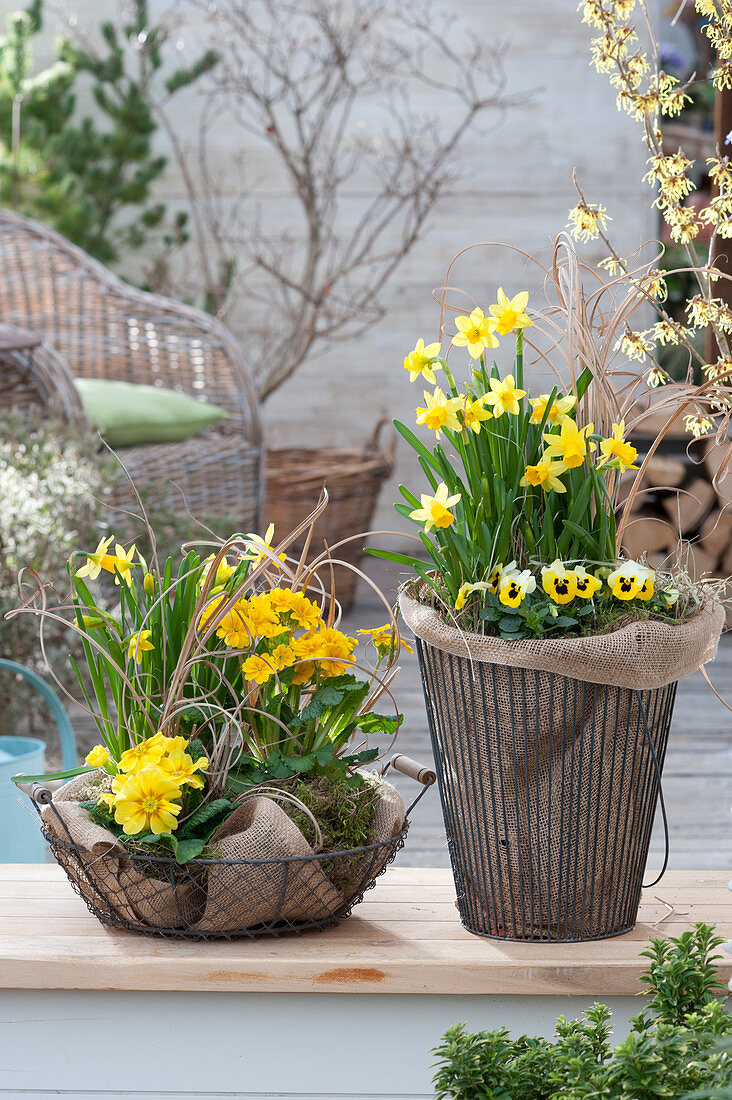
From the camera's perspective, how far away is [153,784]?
834 millimetres

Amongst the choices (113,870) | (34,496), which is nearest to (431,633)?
(113,870)

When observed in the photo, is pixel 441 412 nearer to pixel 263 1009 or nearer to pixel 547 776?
pixel 547 776

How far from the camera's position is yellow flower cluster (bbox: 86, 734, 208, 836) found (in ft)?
2.74

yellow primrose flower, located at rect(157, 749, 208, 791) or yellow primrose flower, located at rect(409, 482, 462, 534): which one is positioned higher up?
yellow primrose flower, located at rect(409, 482, 462, 534)

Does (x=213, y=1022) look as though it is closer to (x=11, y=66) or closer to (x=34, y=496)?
(x=34, y=496)

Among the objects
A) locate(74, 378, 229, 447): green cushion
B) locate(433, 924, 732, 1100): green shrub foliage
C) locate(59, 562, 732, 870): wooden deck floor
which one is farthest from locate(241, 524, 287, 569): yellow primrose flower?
locate(74, 378, 229, 447): green cushion

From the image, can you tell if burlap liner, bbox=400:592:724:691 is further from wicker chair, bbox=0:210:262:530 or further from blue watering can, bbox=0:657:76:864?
wicker chair, bbox=0:210:262:530

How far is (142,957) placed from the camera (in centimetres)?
86

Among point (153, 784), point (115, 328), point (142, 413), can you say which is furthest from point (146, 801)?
point (115, 328)

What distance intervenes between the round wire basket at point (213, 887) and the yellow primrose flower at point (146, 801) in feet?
0.09

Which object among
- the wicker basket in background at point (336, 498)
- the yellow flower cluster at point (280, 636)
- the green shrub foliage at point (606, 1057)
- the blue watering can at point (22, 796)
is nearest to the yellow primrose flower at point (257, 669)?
the yellow flower cluster at point (280, 636)

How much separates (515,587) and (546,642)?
5cm

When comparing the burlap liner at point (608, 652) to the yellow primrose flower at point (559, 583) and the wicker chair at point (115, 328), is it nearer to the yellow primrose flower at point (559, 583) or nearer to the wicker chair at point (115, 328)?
the yellow primrose flower at point (559, 583)

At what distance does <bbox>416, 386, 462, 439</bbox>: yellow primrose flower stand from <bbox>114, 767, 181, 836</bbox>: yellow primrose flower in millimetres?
322
